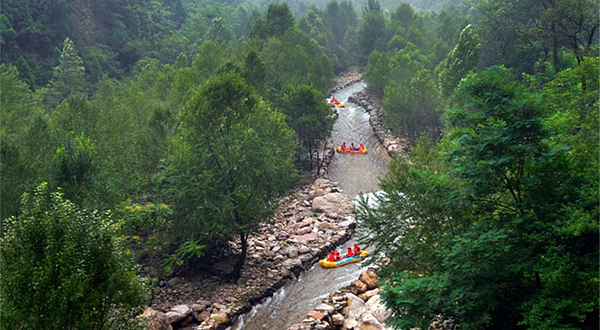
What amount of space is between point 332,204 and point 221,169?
15969 millimetres

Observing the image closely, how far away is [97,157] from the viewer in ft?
108

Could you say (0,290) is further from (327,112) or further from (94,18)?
(94,18)

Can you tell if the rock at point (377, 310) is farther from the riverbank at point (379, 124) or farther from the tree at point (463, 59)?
the tree at point (463, 59)

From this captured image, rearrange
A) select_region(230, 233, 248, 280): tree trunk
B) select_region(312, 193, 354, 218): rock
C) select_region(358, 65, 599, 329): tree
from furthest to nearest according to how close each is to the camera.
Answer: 1. select_region(312, 193, 354, 218): rock
2. select_region(230, 233, 248, 280): tree trunk
3. select_region(358, 65, 599, 329): tree

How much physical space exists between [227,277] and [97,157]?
11586 millimetres

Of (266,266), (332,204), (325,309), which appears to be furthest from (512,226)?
(332,204)

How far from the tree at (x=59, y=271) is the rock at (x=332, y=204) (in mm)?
29168

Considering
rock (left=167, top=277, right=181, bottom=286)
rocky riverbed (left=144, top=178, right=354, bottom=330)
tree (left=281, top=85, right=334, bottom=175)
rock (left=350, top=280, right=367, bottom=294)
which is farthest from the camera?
tree (left=281, top=85, right=334, bottom=175)

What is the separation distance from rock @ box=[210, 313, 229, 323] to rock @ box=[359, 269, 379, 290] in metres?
8.76

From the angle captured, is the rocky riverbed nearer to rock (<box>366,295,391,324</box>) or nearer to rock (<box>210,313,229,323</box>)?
rock (<box>210,313,229,323</box>)

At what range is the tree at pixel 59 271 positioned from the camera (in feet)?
45.8

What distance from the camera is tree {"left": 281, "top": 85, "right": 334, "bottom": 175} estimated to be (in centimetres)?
5341

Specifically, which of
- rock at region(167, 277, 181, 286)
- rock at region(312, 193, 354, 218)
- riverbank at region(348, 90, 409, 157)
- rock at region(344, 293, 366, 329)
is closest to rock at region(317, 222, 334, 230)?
rock at region(312, 193, 354, 218)

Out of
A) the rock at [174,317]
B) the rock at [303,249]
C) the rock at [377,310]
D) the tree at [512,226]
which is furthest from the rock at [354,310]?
the rock at [174,317]
